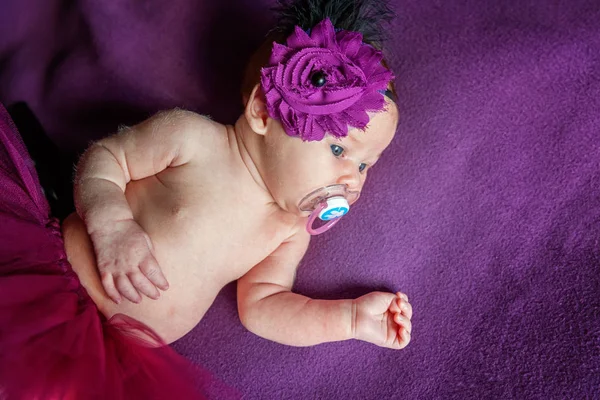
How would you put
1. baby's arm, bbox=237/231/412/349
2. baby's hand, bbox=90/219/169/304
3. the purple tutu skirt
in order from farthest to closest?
1. baby's arm, bbox=237/231/412/349
2. baby's hand, bbox=90/219/169/304
3. the purple tutu skirt

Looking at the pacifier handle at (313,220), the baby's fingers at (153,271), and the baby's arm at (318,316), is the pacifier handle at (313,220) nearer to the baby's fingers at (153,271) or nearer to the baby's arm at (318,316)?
the baby's arm at (318,316)

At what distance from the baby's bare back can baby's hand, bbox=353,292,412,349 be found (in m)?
Result: 0.19

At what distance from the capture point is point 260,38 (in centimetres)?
127

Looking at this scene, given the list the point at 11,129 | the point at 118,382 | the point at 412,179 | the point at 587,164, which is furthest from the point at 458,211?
the point at 11,129

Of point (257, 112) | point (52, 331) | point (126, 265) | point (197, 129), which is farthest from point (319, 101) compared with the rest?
point (52, 331)

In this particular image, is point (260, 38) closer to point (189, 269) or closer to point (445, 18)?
point (445, 18)

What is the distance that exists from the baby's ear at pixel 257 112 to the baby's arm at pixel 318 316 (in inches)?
10.2

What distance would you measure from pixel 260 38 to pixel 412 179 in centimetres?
41

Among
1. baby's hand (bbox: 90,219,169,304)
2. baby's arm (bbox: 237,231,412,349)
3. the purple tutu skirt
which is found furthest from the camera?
baby's arm (bbox: 237,231,412,349)

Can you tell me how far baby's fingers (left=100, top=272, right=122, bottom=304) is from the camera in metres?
0.94

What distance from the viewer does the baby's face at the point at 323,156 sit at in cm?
97

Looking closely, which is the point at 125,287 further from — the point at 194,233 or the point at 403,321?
the point at 403,321

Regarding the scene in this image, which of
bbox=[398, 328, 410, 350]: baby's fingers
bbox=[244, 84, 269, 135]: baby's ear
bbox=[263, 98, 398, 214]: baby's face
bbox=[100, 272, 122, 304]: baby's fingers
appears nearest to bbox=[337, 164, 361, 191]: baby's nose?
bbox=[263, 98, 398, 214]: baby's face

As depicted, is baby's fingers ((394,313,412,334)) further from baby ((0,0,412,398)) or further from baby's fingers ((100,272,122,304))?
baby's fingers ((100,272,122,304))
